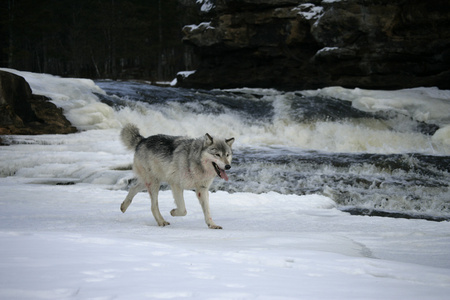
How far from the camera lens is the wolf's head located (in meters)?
4.99

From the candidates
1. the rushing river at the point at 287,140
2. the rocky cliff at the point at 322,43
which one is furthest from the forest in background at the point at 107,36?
the rushing river at the point at 287,140

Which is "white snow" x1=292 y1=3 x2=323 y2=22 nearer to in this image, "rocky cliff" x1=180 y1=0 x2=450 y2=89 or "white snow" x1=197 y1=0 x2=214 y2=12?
"rocky cliff" x1=180 y1=0 x2=450 y2=89

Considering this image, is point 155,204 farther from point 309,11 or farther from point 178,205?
point 309,11

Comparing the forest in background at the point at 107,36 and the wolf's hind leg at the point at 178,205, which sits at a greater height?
the forest in background at the point at 107,36

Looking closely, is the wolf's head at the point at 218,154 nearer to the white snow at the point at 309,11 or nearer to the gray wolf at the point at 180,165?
the gray wolf at the point at 180,165

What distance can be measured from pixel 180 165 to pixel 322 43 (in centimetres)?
2069

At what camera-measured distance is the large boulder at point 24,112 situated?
1167 centimetres

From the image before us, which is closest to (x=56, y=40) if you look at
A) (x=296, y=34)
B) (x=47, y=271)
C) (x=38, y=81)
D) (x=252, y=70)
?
(x=252, y=70)

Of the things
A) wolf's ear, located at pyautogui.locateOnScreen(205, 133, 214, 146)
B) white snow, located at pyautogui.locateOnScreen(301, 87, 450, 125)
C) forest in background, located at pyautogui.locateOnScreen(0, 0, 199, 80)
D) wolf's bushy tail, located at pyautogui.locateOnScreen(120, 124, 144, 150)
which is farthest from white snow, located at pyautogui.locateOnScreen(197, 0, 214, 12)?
wolf's ear, located at pyautogui.locateOnScreen(205, 133, 214, 146)

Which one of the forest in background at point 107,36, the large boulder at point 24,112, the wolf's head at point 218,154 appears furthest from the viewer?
the forest in background at point 107,36

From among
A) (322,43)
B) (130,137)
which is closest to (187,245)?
(130,137)

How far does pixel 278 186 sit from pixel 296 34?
59.8ft

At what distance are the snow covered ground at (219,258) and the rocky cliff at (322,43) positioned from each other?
19159mm

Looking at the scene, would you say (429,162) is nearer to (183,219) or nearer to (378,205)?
(378,205)
